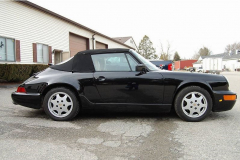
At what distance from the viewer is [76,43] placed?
17.8 meters

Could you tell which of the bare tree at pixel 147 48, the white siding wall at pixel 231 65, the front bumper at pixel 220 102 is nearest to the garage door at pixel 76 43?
the front bumper at pixel 220 102

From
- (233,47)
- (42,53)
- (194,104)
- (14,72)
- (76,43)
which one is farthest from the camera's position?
(233,47)

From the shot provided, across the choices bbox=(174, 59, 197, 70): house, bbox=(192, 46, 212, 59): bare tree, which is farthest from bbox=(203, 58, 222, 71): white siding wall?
bbox=(192, 46, 212, 59): bare tree

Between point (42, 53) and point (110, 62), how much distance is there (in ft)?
35.8

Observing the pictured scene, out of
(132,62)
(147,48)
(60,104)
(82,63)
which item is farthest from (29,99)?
(147,48)

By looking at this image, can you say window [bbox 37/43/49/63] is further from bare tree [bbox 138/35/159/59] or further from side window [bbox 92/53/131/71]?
bare tree [bbox 138/35/159/59]

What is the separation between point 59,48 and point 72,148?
1353 cm

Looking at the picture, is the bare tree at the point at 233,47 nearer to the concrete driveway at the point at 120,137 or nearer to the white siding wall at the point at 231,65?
the white siding wall at the point at 231,65

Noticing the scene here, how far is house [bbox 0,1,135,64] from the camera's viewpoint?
10352 millimetres

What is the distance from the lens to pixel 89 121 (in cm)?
356

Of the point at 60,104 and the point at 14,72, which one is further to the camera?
the point at 14,72

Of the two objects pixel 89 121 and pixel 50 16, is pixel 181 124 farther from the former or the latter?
pixel 50 16

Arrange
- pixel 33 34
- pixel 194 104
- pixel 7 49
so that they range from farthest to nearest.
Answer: pixel 33 34 → pixel 7 49 → pixel 194 104

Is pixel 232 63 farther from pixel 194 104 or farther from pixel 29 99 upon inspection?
pixel 29 99
